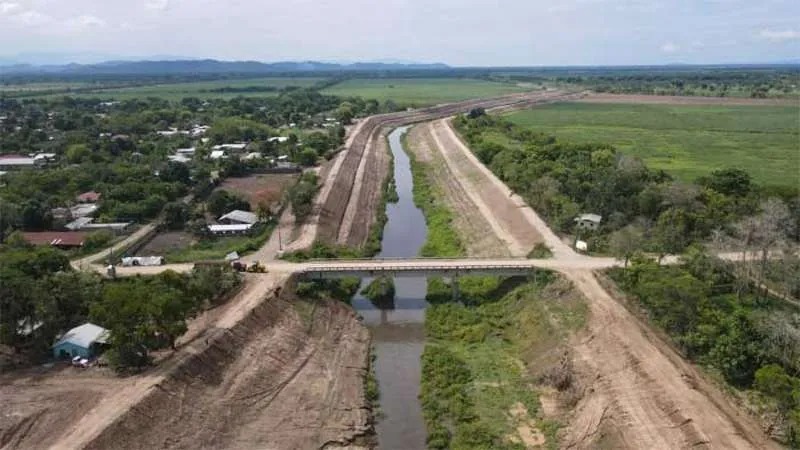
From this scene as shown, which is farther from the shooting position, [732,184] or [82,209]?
[732,184]

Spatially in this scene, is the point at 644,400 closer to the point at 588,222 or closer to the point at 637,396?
the point at 637,396

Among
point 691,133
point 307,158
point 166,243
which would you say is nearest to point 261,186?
point 307,158

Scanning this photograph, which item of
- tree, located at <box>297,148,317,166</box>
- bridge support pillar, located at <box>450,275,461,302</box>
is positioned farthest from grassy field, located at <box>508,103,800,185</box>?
tree, located at <box>297,148,317,166</box>

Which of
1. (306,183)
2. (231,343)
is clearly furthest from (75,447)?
(306,183)

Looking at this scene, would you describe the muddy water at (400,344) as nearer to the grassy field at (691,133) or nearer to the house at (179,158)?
the grassy field at (691,133)

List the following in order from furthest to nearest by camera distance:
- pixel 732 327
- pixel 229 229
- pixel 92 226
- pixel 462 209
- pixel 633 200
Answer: pixel 462 209 → pixel 92 226 → pixel 633 200 → pixel 229 229 → pixel 732 327
